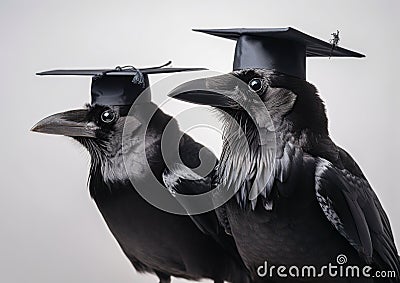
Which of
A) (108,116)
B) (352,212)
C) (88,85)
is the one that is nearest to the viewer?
(352,212)

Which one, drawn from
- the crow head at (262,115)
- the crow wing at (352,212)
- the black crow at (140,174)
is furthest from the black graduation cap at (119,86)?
the crow wing at (352,212)

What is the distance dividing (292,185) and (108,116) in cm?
36

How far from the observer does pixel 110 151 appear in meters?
1.21

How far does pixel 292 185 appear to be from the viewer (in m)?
1.02

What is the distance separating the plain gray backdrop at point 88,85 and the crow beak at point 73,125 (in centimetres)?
14

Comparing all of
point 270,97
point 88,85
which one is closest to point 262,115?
point 270,97

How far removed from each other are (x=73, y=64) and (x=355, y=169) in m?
0.69

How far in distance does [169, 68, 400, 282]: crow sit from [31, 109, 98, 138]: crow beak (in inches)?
8.8

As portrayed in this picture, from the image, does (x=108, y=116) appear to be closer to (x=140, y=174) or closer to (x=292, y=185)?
(x=140, y=174)

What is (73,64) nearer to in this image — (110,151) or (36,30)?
(36,30)

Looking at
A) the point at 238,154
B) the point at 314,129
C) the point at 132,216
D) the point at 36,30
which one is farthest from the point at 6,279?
the point at 314,129

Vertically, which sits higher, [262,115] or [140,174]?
[262,115]

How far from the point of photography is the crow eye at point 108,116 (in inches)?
46.6

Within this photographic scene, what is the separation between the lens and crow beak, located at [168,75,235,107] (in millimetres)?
1036
